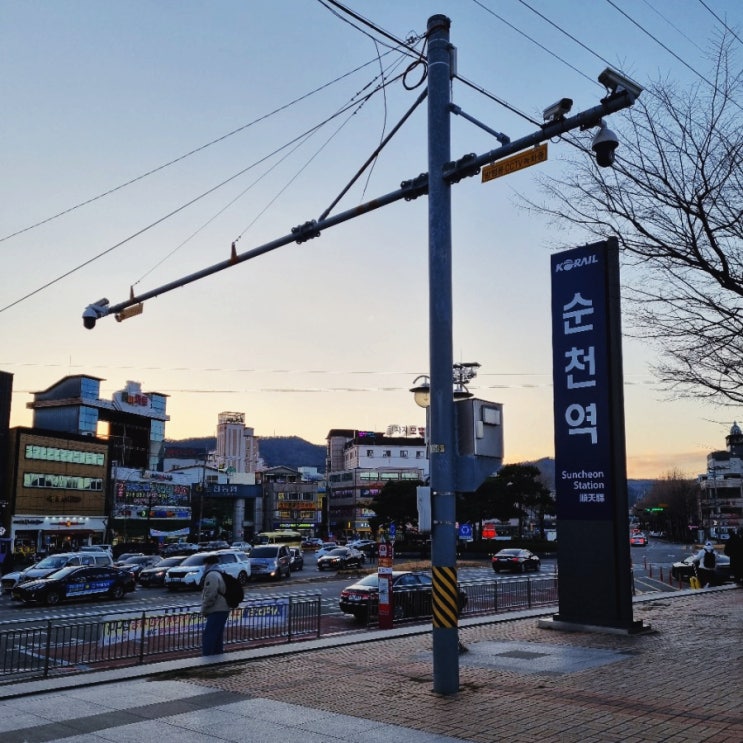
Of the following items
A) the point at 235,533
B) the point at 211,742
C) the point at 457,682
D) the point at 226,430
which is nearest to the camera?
the point at 211,742

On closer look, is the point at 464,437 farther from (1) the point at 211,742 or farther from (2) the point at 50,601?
(2) the point at 50,601

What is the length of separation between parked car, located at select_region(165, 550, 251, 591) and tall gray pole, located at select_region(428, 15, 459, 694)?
22.3 metres

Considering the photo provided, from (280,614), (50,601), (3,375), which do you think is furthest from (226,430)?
(280,614)

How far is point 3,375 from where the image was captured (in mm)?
57438

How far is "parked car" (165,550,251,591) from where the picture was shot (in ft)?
106

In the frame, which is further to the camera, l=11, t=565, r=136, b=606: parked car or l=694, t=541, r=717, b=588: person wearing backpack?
l=694, t=541, r=717, b=588: person wearing backpack

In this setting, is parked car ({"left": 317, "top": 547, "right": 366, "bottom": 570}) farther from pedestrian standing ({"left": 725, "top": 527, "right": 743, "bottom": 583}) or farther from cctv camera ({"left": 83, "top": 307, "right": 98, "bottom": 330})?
cctv camera ({"left": 83, "top": 307, "right": 98, "bottom": 330})

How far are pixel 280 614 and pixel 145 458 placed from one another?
78957 mm

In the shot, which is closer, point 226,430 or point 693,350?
point 693,350

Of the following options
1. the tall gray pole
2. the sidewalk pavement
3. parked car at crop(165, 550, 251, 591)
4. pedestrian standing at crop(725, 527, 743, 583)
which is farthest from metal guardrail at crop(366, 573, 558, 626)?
parked car at crop(165, 550, 251, 591)

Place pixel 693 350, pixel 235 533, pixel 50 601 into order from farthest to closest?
pixel 235 533 < pixel 50 601 < pixel 693 350

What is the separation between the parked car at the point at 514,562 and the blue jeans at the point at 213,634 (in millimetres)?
33012

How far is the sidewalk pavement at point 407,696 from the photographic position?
26.6 ft

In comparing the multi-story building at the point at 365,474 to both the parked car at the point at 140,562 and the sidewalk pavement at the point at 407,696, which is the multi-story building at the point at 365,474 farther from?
the sidewalk pavement at the point at 407,696
